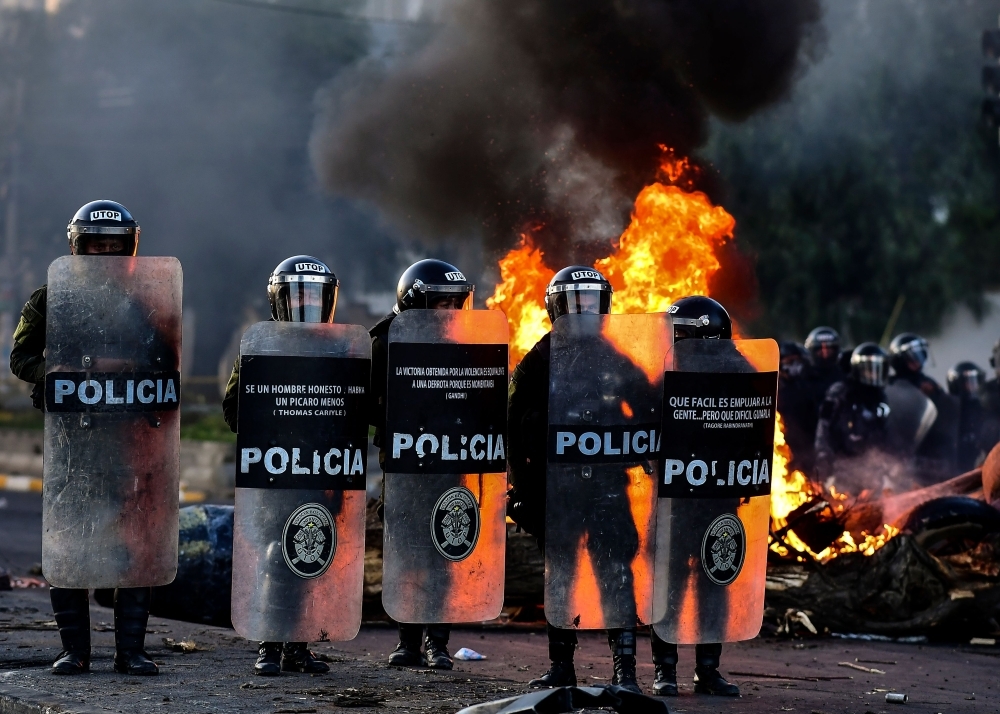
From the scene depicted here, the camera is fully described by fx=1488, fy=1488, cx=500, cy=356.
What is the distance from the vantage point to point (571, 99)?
12.5m

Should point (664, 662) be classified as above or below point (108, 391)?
below

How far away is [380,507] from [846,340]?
20057 millimetres

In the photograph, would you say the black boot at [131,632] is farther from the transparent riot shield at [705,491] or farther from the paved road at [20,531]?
the paved road at [20,531]

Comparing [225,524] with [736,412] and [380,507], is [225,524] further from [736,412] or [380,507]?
[736,412]

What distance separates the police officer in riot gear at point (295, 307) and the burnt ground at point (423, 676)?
0.11 m

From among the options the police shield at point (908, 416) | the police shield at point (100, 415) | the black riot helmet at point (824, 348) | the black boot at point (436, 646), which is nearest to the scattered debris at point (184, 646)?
the police shield at point (100, 415)

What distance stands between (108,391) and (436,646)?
2130 mm

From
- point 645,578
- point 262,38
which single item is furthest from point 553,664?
point 262,38

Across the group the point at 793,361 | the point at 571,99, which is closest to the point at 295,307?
the point at 571,99

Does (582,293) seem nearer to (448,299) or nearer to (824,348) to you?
(448,299)

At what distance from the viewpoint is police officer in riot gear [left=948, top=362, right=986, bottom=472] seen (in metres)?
14.6

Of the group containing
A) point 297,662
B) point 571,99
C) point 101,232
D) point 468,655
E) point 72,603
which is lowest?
point 468,655

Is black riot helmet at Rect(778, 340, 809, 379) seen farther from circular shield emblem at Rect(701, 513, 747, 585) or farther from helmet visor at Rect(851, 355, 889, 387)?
circular shield emblem at Rect(701, 513, 747, 585)

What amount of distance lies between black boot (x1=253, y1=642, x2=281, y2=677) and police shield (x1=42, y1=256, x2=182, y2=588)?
66 cm
